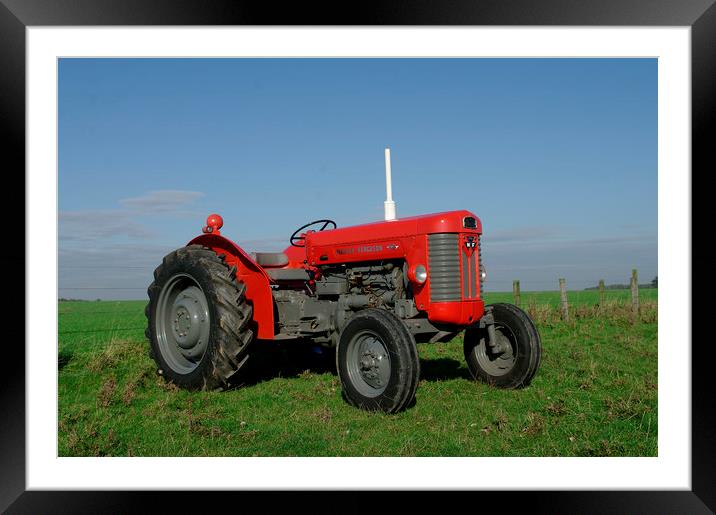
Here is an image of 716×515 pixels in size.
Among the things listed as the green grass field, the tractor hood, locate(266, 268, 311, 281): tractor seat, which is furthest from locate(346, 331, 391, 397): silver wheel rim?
locate(266, 268, 311, 281): tractor seat

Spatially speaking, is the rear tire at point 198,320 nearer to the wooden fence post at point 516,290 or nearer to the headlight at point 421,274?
the headlight at point 421,274

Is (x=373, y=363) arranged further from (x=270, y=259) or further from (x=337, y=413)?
(x=270, y=259)

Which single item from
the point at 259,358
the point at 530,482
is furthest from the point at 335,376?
the point at 530,482

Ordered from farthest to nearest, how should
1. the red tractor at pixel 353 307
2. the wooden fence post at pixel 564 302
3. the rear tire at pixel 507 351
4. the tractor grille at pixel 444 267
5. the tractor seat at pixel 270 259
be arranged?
1. the wooden fence post at pixel 564 302
2. the tractor seat at pixel 270 259
3. the rear tire at pixel 507 351
4. the tractor grille at pixel 444 267
5. the red tractor at pixel 353 307

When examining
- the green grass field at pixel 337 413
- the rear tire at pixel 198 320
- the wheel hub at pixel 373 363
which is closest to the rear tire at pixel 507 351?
the green grass field at pixel 337 413

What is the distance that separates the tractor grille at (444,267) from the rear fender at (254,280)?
1.80 m

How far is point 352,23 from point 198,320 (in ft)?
13.9

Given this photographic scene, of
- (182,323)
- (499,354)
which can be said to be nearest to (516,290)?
(499,354)

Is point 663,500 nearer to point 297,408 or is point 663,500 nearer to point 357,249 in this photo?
point 297,408

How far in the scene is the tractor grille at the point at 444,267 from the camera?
19.4ft

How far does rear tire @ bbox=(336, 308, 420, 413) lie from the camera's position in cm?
521

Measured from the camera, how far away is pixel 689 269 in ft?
11.5

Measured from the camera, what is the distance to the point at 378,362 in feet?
18.2

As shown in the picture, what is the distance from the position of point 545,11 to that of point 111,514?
12.2 feet
